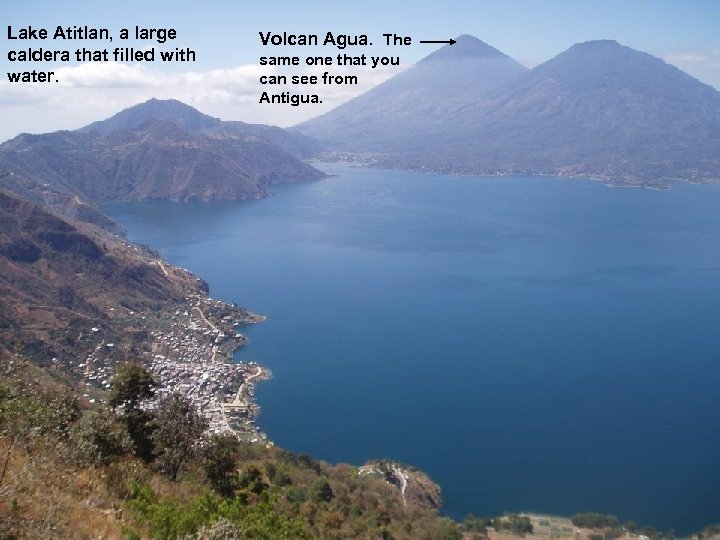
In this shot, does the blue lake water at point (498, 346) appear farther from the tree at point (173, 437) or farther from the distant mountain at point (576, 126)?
the distant mountain at point (576, 126)

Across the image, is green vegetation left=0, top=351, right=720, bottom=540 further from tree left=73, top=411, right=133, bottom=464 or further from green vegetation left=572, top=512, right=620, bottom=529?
green vegetation left=572, top=512, right=620, bottom=529

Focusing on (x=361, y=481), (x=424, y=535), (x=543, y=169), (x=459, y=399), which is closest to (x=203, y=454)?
(x=424, y=535)

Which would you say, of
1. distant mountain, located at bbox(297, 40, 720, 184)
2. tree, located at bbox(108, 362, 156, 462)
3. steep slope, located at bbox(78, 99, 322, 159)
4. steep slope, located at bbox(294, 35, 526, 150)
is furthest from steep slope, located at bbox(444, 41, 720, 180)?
tree, located at bbox(108, 362, 156, 462)

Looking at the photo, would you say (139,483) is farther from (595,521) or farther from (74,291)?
(74,291)

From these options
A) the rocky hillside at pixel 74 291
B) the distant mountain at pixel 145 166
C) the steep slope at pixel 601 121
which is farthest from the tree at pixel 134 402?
the steep slope at pixel 601 121

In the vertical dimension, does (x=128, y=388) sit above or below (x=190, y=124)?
below

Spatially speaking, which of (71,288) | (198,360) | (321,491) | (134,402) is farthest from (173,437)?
(71,288)
